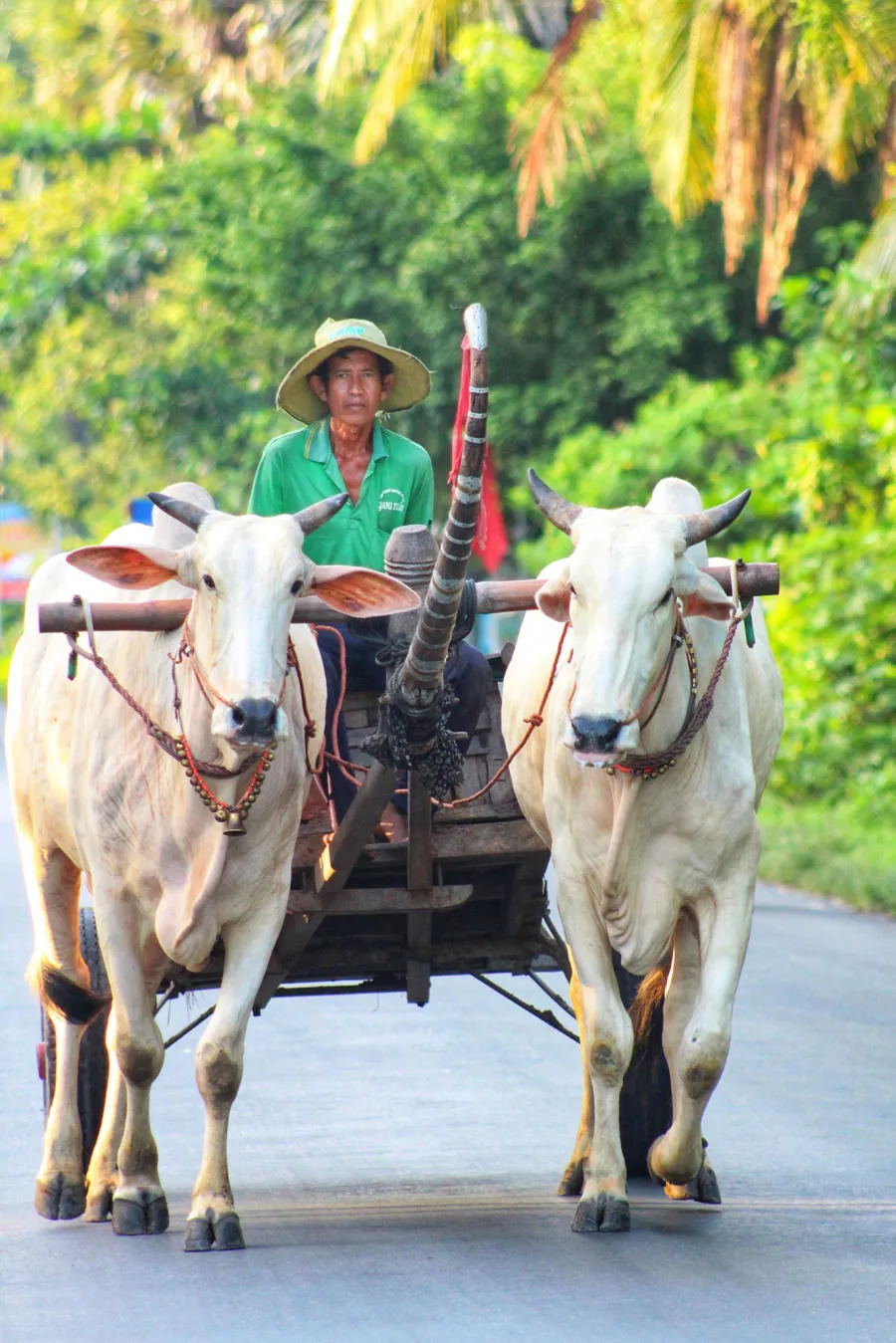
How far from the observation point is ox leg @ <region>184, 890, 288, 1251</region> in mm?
5305

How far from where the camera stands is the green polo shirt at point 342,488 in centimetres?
636

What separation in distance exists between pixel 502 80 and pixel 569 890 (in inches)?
610

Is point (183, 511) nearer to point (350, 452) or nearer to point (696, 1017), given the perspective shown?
point (350, 452)

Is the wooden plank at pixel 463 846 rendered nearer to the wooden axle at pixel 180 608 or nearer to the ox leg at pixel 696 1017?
the ox leg at pixel 696 1017

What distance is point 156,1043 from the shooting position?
5.57 meters

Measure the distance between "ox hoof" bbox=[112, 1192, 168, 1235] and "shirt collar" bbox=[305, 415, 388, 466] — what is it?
6.99 ft

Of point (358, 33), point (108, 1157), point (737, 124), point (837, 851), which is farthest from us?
point (737, 124)

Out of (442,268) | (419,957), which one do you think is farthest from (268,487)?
(442,268)

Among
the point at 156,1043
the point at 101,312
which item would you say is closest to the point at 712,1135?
the point at 156,1043

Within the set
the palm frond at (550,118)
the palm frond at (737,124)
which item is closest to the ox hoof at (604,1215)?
the palm frond at (737,124)

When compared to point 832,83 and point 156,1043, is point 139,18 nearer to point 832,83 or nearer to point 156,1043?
point 832,83

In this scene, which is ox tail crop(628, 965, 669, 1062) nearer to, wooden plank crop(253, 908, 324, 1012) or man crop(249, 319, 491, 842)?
wooden plank crop(253, 908, 324, 1012)

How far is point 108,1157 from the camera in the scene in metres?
5.86

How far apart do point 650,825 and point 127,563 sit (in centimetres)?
142
